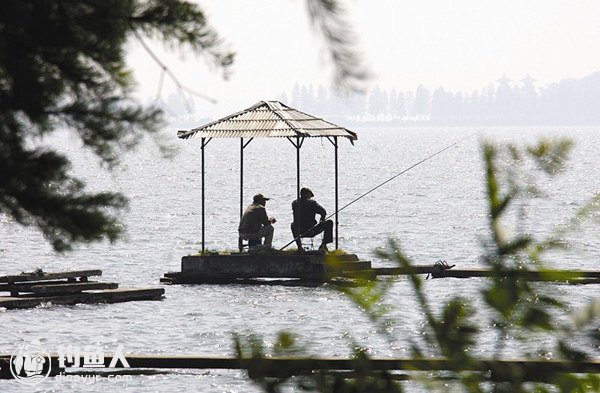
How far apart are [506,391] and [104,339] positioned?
1592 centimetres

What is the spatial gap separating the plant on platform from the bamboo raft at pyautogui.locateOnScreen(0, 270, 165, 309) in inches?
666

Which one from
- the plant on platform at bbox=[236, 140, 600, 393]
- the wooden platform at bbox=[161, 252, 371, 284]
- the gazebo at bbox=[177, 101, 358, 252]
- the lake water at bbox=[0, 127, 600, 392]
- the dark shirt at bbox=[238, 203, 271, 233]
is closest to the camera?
the plant on platform at bbox=[236, 140, 600, 393]

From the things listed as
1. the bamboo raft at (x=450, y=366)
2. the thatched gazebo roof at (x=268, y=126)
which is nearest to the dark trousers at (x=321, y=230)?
the thatched gazebo roof at (x=268, y=126)

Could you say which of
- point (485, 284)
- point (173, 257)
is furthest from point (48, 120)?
point (173, 257)

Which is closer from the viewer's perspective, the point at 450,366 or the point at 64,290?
the point at 450,366

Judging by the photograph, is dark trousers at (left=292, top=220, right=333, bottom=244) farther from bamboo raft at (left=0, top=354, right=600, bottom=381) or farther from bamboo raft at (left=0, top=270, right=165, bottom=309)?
bamboo raft at (left=0, top=354, right=600, bottom=381)

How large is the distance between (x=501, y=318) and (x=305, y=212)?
18.1 metres

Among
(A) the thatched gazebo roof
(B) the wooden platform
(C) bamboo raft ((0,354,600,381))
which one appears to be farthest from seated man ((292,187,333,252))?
(C) bamboo raft ((0,354,600,381))

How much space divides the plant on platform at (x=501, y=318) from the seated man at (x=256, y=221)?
694 inches

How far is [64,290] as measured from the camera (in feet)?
65.7

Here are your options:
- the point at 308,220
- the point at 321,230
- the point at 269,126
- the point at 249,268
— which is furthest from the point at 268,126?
the point at 249,268

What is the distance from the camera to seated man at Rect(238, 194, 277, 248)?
20.8 m

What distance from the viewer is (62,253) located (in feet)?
13.1

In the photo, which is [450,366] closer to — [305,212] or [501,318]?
[501,318]
